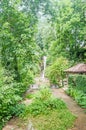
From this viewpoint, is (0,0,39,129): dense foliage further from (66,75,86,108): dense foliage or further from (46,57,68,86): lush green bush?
(46,57,68,86): lush green bush

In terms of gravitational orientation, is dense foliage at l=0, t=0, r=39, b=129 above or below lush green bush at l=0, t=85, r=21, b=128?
above

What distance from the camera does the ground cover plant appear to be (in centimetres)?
1039

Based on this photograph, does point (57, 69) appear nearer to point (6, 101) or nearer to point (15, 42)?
point (15, 42)

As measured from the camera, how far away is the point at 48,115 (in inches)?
480

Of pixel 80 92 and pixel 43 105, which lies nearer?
pixel 43 105

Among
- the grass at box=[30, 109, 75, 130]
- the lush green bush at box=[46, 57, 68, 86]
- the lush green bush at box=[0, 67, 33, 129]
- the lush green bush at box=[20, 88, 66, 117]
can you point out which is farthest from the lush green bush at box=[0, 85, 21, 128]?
the lush green bush at box=[46, 57, 68, 86]

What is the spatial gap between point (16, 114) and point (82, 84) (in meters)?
8.34

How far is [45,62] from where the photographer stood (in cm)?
4538

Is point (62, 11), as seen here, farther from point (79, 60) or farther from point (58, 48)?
point (79, 60)

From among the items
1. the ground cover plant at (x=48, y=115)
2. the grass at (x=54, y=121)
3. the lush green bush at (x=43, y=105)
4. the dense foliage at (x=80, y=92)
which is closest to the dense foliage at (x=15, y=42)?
the lush green bush at (x=43, y=105)

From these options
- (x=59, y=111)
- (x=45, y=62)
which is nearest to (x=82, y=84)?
(x=59, y=111)

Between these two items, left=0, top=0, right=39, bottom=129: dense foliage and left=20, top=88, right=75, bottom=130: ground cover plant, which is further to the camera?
left=0, top=0, right=39, bottom=129: dense foliage

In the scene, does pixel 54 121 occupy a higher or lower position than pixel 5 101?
lower

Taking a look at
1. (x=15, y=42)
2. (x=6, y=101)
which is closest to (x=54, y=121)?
(x=6, y=101)
